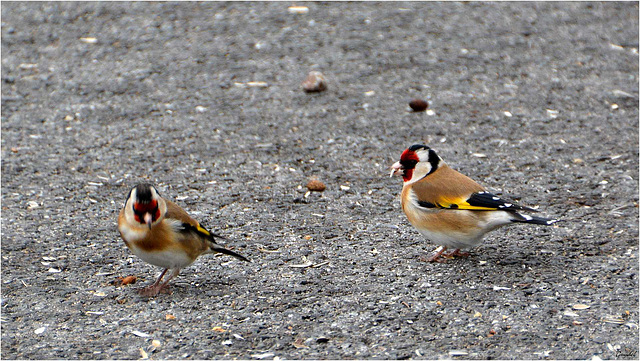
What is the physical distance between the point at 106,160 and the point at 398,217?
251 cm

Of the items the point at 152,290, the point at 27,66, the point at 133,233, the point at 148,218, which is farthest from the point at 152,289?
the point at 27,66

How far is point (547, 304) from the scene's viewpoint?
14.6ft

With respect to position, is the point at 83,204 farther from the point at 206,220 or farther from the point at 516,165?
the point at 516,165

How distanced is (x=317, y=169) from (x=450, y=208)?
1779 mm

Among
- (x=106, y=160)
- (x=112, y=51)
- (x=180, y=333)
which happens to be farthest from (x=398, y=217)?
(x=112, y=51)

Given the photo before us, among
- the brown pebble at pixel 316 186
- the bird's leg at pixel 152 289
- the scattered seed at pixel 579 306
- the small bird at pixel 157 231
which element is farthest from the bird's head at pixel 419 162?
the bird's leg at pixel 152 289

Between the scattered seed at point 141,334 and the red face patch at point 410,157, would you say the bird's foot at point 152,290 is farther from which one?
the red face patch at point 410,157

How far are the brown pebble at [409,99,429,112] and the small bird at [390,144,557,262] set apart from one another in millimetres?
2330

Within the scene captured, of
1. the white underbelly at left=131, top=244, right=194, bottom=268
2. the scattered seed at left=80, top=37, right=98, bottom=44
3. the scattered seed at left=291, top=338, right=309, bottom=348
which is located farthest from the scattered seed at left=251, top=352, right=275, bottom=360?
the scattered seed at left=80, top=37, right=98, bottom=44

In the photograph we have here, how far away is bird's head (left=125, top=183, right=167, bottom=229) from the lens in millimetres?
4328

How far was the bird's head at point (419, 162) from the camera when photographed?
5176 millimetres

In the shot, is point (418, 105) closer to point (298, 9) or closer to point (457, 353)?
point (298, 9)

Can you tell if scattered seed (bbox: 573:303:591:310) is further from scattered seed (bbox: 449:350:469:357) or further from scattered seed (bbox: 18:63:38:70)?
scattered seed (bbox: 18:63:38:70)

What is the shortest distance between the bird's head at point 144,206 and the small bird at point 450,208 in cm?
161
